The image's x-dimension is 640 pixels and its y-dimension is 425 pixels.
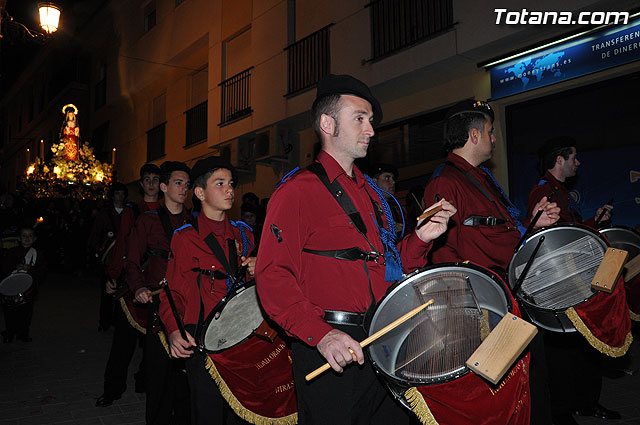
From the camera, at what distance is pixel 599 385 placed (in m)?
4.88

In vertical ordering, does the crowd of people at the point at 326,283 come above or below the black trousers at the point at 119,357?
above

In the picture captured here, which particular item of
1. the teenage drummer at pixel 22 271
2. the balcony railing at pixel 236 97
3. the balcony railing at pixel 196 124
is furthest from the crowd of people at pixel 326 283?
the balcony railing at pixel 196 124

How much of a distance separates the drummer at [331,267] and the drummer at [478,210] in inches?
39.8

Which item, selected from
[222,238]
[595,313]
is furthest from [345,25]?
[595,313]

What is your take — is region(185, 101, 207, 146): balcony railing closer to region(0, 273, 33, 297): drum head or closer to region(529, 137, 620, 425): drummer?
region(0, 273, 33, 297): drum head

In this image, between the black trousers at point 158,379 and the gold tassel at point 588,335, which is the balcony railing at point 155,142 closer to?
the black trousers at point 158,379

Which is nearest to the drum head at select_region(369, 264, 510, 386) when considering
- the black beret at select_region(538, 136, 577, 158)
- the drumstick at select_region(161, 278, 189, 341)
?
the drumstick at select_region(161, 278, 189, 341)

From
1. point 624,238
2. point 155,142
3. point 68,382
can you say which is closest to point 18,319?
point 68,382

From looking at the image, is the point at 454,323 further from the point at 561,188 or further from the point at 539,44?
the point at 539,44

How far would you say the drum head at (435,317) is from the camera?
2.19 metres

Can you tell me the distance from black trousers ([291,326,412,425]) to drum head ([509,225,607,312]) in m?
1.26

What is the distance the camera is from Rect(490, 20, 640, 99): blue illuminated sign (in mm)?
7773

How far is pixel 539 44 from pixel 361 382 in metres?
7.72

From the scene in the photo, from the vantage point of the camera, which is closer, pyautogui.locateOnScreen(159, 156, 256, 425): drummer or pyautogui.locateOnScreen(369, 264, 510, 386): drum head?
pyautogui.locateOnScreen(369, 264, 510, 386): drum head
